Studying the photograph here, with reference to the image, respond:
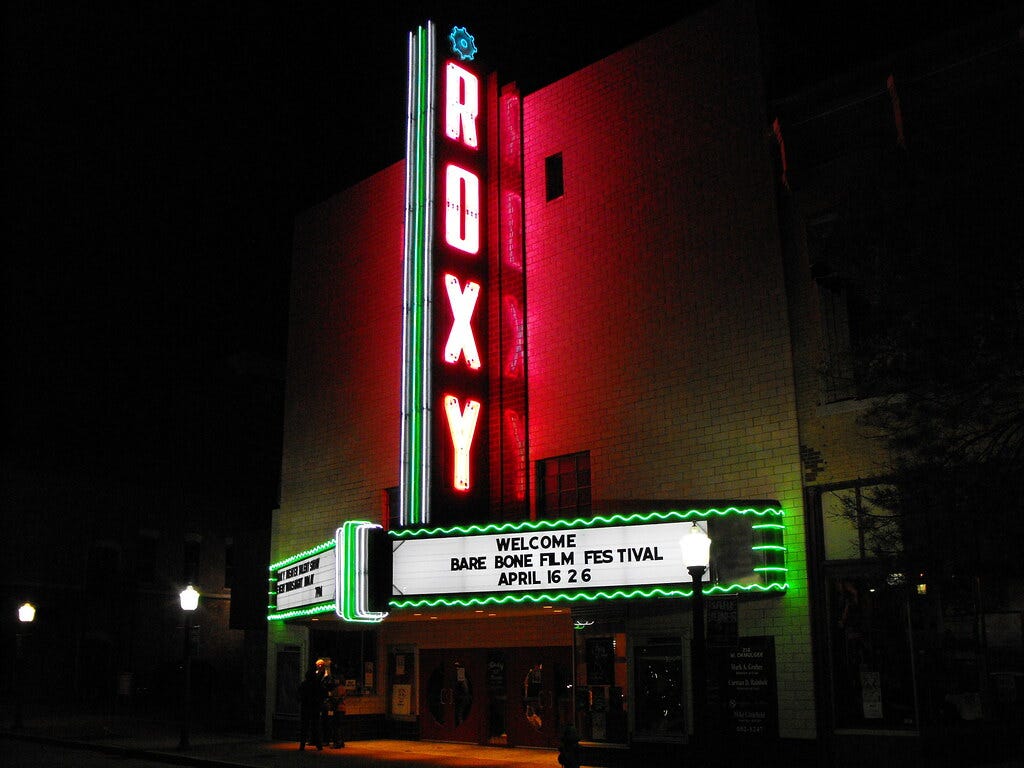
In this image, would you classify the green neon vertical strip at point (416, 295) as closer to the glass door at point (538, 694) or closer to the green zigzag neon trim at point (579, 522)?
the green zigzag neon trim at point (579, 522)

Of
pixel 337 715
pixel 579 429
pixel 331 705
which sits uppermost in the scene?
pixel 579 429

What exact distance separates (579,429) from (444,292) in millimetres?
3348

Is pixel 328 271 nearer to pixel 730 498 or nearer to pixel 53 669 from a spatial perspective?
pixel 730 498

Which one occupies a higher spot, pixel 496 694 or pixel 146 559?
pixel 146 559

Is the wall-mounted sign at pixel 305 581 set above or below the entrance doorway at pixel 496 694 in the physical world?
above

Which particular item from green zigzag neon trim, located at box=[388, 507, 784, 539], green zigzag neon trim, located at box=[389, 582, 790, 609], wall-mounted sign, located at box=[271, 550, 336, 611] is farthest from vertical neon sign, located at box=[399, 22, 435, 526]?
wall-mounted sign, located at box=[271, 550, 336, 611]

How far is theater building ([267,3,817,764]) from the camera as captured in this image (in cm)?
1472

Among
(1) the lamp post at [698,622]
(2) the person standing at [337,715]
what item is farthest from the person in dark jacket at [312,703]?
(1) the lamp post at [698,622]

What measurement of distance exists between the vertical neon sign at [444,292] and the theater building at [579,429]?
1.8 inches

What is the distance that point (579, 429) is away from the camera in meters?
17.5

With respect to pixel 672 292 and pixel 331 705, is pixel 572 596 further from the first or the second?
pixel 331 705

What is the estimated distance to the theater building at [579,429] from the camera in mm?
14719

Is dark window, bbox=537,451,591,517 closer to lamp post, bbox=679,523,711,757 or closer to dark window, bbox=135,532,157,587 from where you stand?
lamp post, bbox=679,523,711,757

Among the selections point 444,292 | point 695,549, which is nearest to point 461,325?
point 444,292
